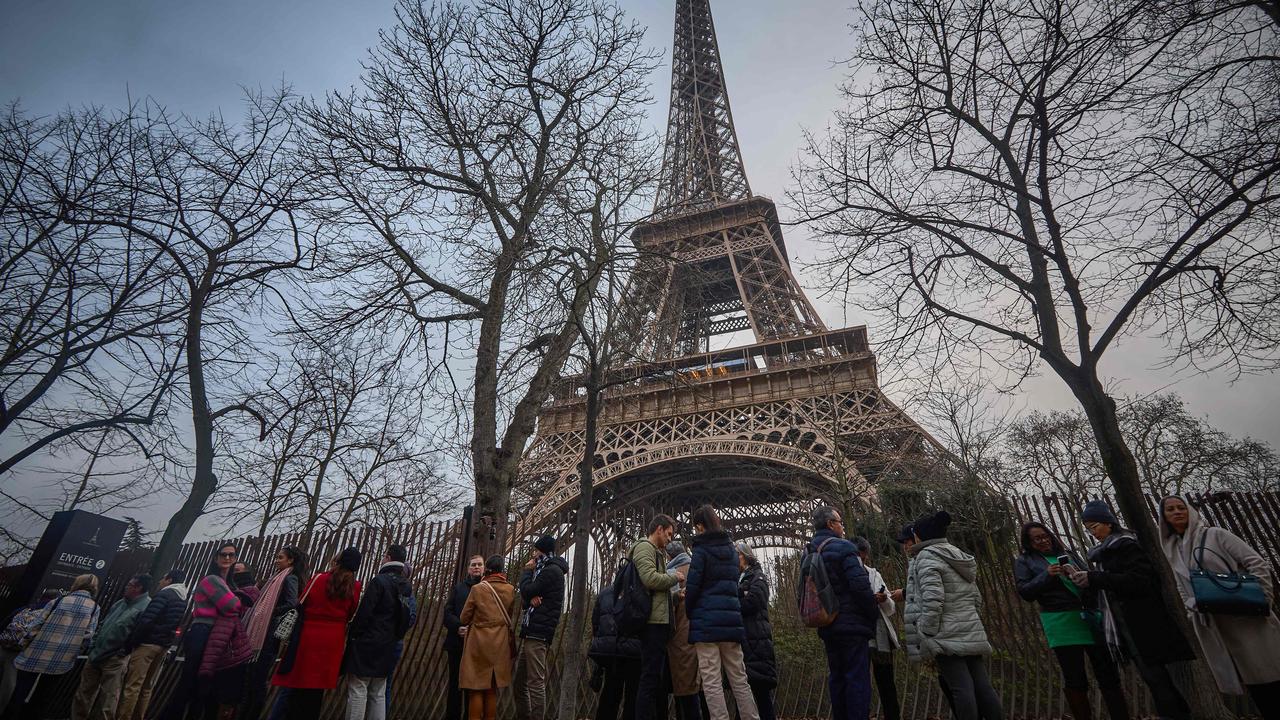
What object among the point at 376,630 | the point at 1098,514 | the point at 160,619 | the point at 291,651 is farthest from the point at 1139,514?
the point at 160,619

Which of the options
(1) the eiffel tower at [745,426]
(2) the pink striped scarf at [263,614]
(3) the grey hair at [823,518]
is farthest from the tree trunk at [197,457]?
(1) the eiffel tower at [745,426]

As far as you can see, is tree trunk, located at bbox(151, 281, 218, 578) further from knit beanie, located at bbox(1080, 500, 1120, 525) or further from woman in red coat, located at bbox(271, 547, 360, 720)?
knit beanie, located at bbox(1080, 500, 1120, 525)

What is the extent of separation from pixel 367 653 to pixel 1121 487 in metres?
5.83

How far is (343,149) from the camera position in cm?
708

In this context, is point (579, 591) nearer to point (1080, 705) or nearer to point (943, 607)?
point (943, 607)

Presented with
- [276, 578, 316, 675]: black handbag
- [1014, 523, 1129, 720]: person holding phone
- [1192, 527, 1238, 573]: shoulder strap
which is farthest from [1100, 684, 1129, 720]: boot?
[276, 578, 316, 675]: black handbag

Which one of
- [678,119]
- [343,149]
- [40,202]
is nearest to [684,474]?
[343,149]

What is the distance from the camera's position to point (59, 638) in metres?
5.93

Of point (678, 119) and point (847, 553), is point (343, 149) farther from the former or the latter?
point (678, 119)

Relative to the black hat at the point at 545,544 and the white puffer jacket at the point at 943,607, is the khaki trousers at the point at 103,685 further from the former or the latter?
the white puffer jacket at the point at 943,607

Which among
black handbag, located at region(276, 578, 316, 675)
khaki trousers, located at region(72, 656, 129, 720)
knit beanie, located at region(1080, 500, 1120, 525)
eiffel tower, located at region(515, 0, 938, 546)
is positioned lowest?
khaki trousers, located at region(72, 656, 129, 720)

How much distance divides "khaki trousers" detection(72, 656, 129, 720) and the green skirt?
26.2 feet

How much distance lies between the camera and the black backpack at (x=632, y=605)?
14.0 feet

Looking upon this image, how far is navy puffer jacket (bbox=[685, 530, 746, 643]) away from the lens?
13.6ft
